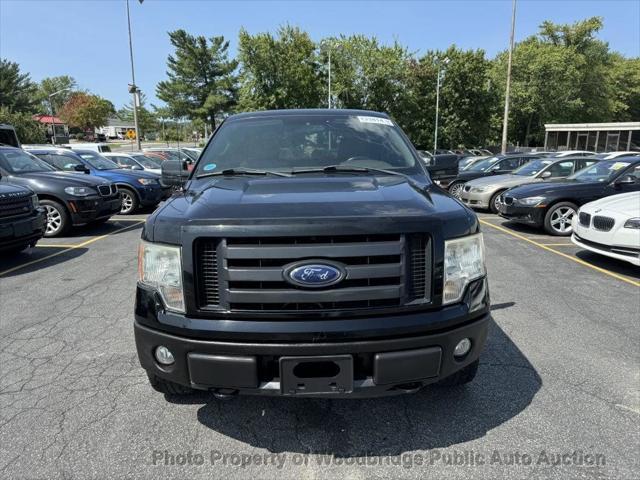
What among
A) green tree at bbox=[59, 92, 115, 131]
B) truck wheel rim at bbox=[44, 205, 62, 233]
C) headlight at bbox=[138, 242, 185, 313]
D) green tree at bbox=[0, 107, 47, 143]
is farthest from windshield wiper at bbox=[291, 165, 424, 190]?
green tree at bbox=[59, 92, 115, 131]

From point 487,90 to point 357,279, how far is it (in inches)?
1849

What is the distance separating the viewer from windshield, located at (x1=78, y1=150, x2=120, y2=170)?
44.1ft

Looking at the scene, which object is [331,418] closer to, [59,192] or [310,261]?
[310,261]

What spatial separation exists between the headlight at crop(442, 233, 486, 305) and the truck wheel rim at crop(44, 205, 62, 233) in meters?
8.77

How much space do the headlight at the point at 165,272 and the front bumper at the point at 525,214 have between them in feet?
28.6

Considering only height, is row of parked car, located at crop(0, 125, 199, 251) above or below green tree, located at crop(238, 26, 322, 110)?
below

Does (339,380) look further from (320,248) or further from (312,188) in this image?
(312,188)

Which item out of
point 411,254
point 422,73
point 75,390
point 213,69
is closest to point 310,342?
point 411,254

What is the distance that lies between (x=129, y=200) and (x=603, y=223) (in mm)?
10688

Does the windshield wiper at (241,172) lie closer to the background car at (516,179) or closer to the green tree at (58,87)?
the background car at (516,179)

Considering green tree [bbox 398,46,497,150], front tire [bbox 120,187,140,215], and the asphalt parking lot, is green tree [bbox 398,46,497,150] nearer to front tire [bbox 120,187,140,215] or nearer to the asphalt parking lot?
front tire [bbox 120,187,140,215]

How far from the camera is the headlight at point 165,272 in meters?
2.34

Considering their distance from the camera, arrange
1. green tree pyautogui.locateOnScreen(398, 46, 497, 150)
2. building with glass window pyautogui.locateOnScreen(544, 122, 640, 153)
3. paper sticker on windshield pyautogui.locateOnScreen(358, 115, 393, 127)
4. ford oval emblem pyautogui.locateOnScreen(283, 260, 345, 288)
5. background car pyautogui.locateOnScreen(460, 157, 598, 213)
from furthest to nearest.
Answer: green tree pyautogui.locateOnScreen(398, 46, 497, 150) < building with glass window pyautogui.locateOnScreen(544, 122, 640, 153) < background car pyautogui.locateOnScreen(460, 157, 598, 213) < paper sticker on windshield pyautogui.locateOnScreen(358, 115, 393, 127) < ford oval emblem pyautogui.locateOnScreen(283, 260, 345, 288)

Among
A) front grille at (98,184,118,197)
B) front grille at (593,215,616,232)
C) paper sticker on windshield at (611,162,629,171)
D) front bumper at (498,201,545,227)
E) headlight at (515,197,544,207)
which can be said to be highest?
paper sticker on windshield at (611,162,629,171)
